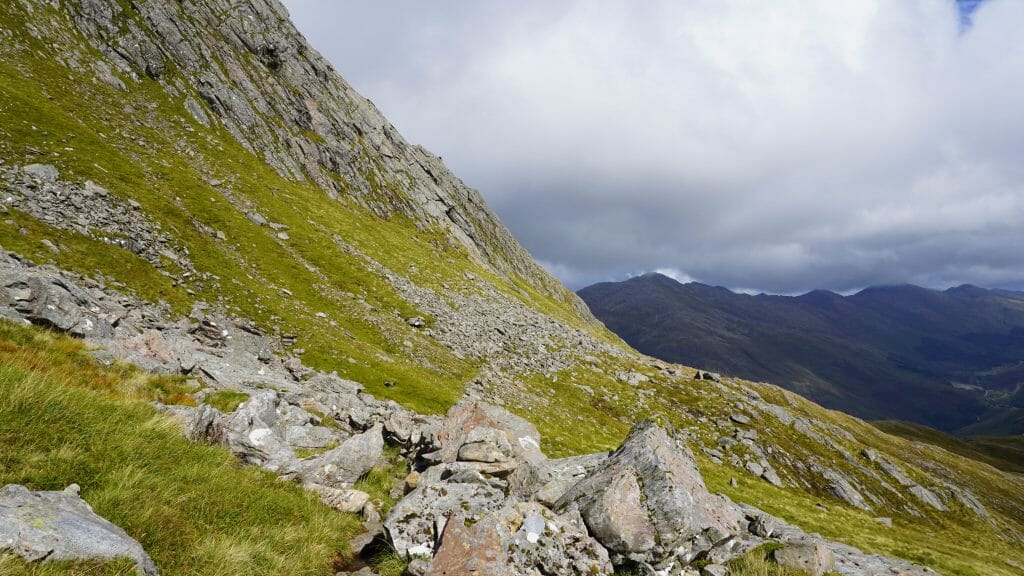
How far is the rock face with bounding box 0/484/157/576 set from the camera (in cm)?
515

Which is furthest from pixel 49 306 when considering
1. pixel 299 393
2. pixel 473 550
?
pixel 473 550

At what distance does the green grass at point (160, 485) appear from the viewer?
22.2 ft

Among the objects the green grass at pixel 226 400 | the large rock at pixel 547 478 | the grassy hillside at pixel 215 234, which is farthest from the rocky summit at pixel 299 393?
the green grass at pixel 226 400

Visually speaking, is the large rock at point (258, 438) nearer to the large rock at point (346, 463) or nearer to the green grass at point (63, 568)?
the large rock at point (346, 463)

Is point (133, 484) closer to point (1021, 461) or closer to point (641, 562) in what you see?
point (641, 562)

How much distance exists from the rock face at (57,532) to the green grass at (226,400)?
40.4ft

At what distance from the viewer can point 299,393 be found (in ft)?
82.7

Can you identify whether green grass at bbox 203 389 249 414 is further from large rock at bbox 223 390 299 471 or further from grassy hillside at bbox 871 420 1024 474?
grassy hillside at bbox 871 420 1024 474

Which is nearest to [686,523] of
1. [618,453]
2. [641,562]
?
[641,562]

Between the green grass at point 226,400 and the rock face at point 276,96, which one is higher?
the rock face at point 276,96

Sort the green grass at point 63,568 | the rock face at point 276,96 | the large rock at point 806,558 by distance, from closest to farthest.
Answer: the green grass at point 63,568
the large rock at point 806,558
the rock face at point 276,96

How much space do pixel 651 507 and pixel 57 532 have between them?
11228mm

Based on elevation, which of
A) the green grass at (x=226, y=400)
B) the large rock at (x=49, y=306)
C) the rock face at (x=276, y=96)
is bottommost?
the green grass at (x=226, y=400)

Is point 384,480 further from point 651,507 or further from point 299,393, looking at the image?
point 299,393
